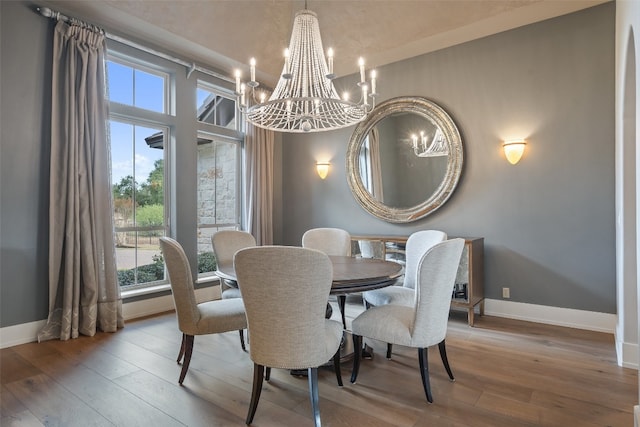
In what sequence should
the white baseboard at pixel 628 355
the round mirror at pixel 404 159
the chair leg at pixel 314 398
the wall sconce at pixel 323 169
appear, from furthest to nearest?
the wall sconce at pixel 323 169, the round mirror at pixel 404 159, the white baseboard at pixel 628 355, the chair leg at pixel 314 398

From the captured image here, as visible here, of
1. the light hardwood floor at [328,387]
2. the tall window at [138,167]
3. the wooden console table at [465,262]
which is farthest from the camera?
the tall window at [138,167]

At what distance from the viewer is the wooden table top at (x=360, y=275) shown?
2057 mm

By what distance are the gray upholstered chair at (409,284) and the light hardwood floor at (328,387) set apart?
39cm

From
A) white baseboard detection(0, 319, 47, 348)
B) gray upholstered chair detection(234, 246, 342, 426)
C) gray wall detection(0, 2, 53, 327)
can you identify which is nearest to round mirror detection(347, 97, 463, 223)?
gray upholstered chair detection(234, 246, 342, 426)

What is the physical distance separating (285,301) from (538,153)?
3137mm

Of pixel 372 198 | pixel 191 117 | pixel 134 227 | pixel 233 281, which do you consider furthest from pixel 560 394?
pixel 191 117

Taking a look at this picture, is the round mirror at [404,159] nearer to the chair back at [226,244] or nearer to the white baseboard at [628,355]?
the chair back at [226,244]

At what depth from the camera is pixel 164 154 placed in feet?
13.6

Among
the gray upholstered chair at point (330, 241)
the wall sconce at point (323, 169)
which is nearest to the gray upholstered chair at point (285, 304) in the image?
the gray upholstered chair at point (330, 241)

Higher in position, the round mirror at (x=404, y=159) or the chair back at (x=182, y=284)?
the round mirror at (x=404, y=159)

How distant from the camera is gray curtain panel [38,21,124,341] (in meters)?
3.09

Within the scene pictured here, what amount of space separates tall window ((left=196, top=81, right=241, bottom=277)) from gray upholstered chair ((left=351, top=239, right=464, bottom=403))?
2962 millimetres

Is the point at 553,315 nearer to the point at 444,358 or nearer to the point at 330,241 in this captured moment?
the point at 444,358

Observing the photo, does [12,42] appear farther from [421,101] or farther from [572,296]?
[572,296]
